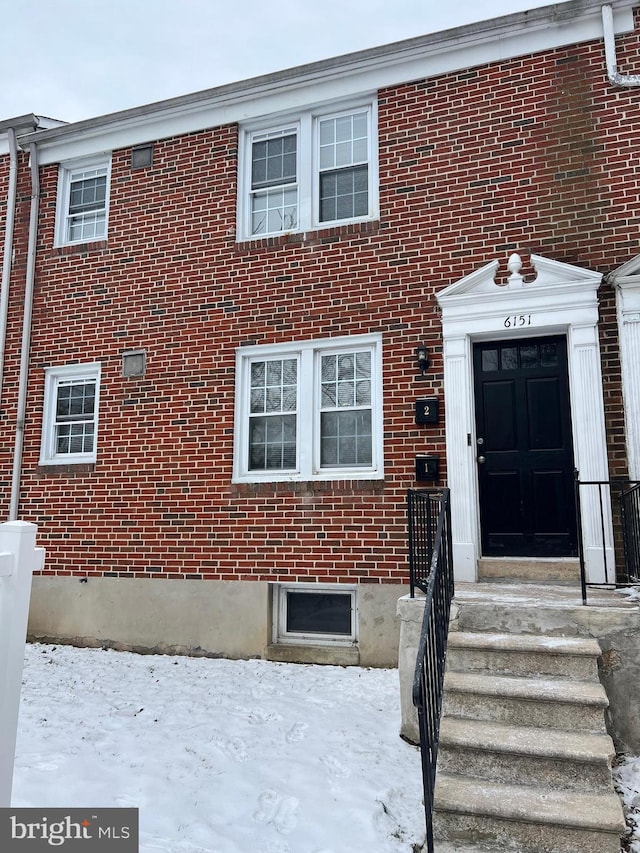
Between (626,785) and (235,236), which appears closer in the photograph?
(626,785)

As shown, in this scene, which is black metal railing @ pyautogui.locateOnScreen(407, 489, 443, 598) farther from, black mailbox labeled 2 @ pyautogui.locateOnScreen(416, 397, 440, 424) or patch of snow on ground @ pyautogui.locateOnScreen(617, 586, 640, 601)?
patch of snow on ground @ pyautogui.locateOnScreen(617, 586, 640, 601)

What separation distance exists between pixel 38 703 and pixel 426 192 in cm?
603

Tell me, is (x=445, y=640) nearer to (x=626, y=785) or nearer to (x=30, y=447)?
(x=626, y=785)

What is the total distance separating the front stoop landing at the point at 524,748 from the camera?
303 cm

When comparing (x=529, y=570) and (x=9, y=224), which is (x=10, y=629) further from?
(x=9, y=224)

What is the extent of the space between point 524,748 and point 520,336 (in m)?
3.74

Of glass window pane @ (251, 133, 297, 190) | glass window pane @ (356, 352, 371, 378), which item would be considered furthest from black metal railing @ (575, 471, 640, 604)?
glass window pane @ (251, 133, 297, 190)

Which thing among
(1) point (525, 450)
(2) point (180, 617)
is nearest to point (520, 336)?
(1) point (525, 450)

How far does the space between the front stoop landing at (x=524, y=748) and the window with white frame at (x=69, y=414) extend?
5239 mm

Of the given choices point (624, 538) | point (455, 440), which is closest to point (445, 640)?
point (624, 538)

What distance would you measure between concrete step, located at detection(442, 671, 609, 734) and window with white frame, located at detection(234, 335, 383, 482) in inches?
107

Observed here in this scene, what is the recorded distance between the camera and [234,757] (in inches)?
161

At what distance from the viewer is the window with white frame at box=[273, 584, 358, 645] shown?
6320 millimetres

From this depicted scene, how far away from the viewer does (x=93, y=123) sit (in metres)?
7.81
